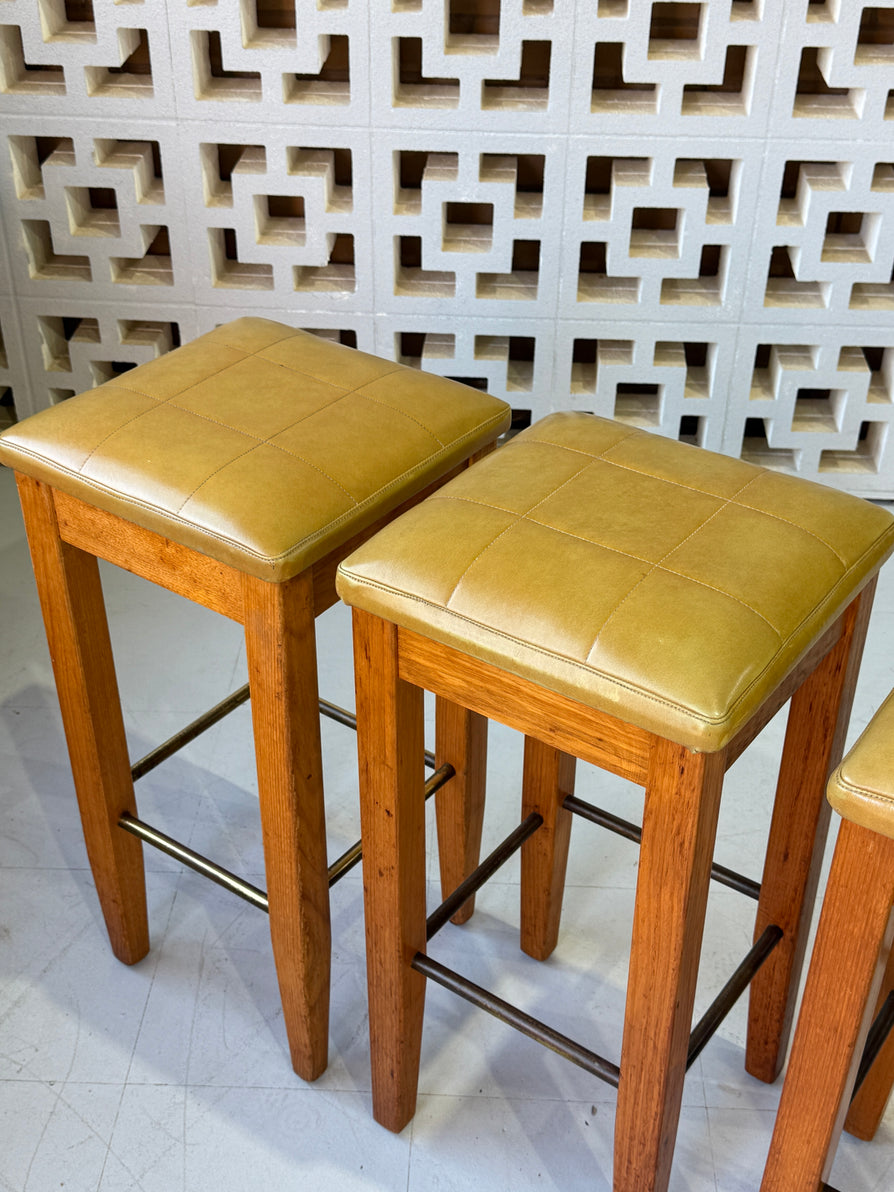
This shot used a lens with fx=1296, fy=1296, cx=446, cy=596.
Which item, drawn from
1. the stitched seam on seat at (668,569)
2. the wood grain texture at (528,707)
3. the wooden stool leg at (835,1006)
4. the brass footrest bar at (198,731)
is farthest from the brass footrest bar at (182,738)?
the wooden stool leg at (835,1006)

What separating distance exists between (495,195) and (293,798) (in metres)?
1.40

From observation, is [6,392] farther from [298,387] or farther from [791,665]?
[791,665]

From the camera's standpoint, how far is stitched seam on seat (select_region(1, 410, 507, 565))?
48.5 inches

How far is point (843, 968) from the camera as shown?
1.08 meters

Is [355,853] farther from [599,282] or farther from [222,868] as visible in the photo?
[599,282]

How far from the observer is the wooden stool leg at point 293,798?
4.22ft

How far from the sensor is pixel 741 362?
2.52 m

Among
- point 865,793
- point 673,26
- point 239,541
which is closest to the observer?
point 865,793

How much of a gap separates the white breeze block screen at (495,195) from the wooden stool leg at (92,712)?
115cm

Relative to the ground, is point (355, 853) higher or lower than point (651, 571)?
lower

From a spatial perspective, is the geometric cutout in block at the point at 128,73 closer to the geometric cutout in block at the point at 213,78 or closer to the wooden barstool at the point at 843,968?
the geometric cutout in block at the point at 213,78

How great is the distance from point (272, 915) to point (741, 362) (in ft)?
5.00

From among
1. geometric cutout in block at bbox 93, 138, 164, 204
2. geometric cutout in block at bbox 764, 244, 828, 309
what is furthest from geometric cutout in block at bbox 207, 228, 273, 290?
geometric cutout in block at bbox 764, 244, 828, 309

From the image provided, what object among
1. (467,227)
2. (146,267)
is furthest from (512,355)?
(146,267)
